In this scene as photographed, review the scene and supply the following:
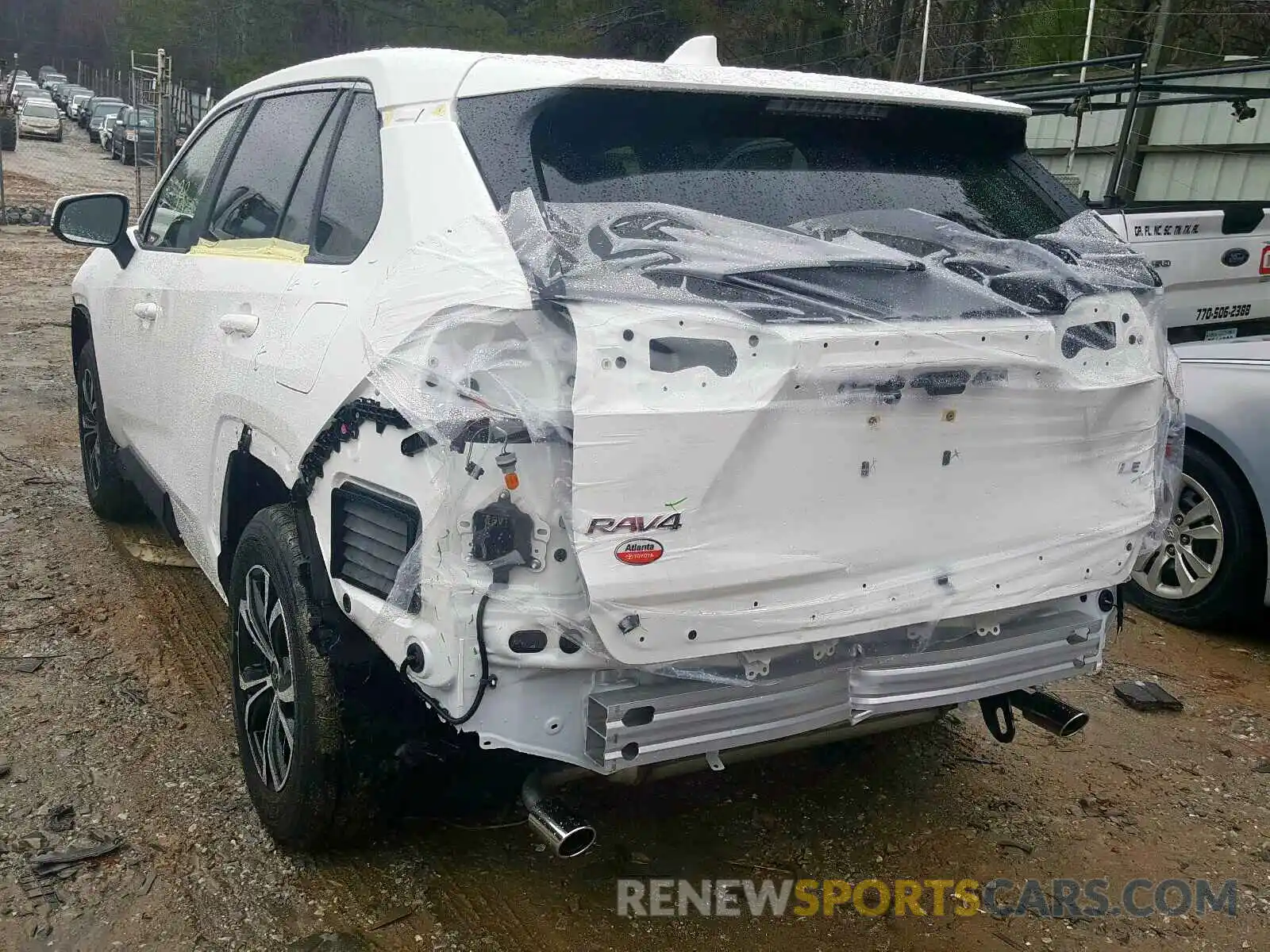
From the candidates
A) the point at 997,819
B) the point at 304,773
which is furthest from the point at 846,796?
the point at 304,773

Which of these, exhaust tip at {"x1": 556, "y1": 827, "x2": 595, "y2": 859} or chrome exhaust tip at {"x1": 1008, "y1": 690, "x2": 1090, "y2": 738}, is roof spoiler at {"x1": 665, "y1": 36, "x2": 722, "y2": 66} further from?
exhaust tip at {"x1": 556, "y1": 827, "x2": 595, "y2": 859}

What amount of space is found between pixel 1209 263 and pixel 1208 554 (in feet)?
8.56

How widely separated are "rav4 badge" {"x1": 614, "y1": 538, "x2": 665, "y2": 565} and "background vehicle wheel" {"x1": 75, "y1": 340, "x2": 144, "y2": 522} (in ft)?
11.6

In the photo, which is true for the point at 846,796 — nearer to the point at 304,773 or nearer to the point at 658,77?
the point at 304,773

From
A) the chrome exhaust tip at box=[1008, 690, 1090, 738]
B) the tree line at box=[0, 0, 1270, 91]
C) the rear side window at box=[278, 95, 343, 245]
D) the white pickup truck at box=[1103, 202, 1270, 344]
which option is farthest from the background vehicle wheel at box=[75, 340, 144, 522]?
the tree line at box=[0, 0, 1270, 91]

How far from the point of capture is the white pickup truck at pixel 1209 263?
649 centimetres

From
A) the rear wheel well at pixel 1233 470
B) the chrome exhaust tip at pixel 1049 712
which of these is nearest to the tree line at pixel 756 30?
the rear wheel well at pixel 1233 470

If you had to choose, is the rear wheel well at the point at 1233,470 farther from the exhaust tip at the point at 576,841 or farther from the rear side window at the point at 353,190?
the rear side window at the point at 353,190

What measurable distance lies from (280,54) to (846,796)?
33.2 metres

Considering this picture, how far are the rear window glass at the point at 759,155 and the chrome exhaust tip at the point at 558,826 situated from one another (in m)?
1.29

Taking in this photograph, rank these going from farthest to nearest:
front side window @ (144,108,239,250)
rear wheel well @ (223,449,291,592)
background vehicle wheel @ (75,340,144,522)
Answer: background vehicle wheel @ (75,340,144,522) → front side window @ (144,108,239,250) → rear wheel well @ (223,449,291,592)

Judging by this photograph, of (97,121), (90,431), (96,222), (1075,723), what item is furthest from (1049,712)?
(97,121)

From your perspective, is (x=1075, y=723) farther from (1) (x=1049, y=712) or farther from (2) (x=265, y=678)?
(2) (x=265, y=678)

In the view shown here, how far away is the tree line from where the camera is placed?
1480 cm
